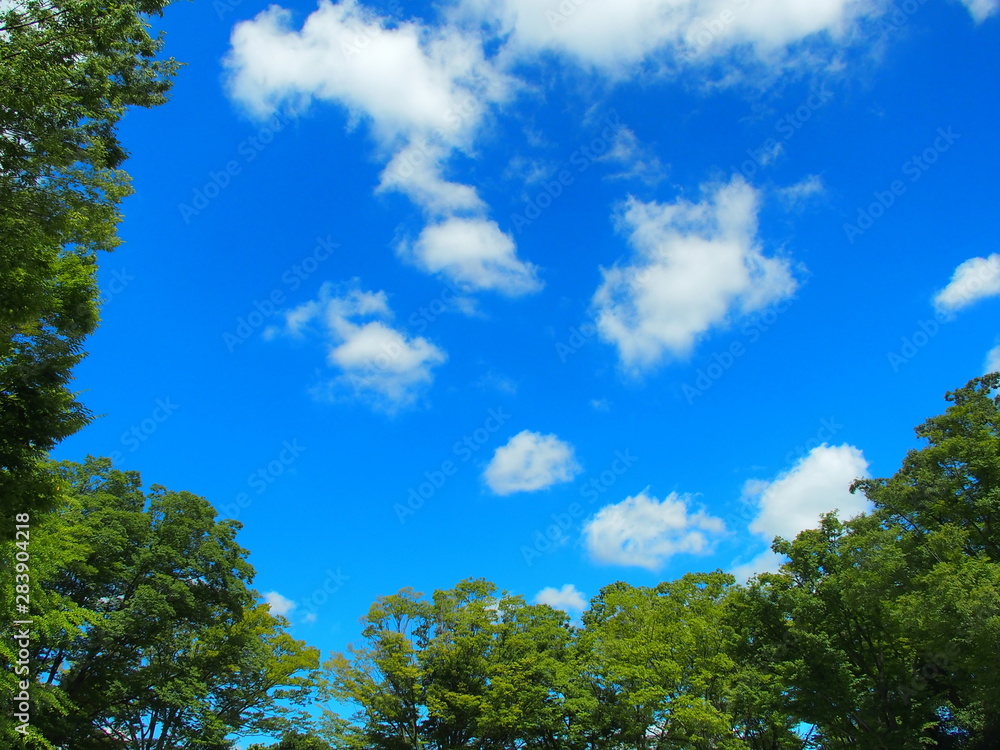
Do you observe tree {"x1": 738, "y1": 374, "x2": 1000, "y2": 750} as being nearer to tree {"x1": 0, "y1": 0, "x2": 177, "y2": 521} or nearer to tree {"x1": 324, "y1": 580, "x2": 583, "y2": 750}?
tree {"x1": 324, "y1": 580, "x2": 583, "y2": 750}

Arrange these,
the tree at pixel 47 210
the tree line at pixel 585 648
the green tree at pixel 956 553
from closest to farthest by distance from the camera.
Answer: the tree at pixel 47 210 < the green tree at pixel 956 553 < the tree line at pixel 585 648

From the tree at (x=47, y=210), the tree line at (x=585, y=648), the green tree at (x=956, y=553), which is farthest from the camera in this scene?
the tree line at (x=585, y=648)

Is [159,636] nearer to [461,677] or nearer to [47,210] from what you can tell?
[461,677]

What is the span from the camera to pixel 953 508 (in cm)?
2556

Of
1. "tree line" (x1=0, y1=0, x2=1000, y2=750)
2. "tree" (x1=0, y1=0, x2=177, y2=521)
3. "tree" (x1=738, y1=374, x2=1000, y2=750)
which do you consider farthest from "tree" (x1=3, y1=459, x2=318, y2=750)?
"tree" (x1=738, y1=374, x2=1000, y2=750)

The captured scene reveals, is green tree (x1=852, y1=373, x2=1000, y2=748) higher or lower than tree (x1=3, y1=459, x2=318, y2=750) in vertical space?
higher

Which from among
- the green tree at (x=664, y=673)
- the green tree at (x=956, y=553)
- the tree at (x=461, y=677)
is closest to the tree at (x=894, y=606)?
the green tree at (x=956, y=553)

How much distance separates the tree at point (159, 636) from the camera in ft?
78.5

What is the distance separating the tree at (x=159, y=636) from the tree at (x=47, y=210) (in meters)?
14.5

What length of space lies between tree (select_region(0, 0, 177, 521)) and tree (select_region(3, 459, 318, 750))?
14.5 meters

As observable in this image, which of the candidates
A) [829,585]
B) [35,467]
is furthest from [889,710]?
[35,467]

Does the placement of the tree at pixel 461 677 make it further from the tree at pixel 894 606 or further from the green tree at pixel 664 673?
the tree at pixel 894 606

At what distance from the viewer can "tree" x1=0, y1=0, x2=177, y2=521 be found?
29.1 feet

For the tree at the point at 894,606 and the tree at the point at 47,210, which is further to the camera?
the tree at the point at 894,606
